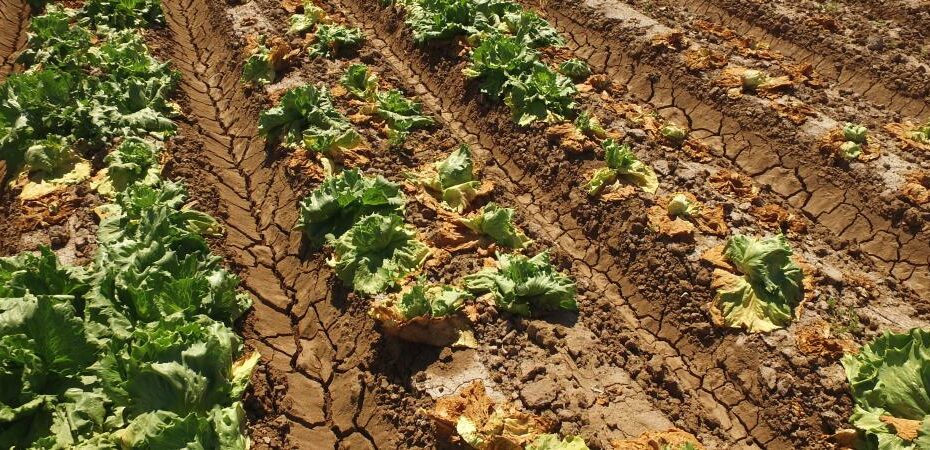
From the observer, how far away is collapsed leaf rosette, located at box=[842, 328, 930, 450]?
3922 millimetres

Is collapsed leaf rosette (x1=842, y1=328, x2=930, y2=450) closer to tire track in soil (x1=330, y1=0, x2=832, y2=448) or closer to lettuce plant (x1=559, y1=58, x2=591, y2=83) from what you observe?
tire track in soil (x1=330, y1=0, x2=832, y2=448)

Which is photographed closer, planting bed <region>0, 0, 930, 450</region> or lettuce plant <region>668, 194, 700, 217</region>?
planting bed <region>0, 0, 930, 450</region>

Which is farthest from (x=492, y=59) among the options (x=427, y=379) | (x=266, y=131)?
(x=427, y=379)

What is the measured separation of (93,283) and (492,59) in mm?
4967

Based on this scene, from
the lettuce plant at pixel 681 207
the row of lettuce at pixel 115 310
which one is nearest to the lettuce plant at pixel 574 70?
the lettuce plant at pixel 681 207

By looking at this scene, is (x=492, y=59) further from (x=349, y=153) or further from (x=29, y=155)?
(x=29, y=155)

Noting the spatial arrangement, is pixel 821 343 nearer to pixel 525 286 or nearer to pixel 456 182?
pixel 525 286

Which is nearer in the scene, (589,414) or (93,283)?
(589,414)

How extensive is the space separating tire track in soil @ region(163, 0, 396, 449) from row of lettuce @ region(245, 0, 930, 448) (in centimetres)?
34

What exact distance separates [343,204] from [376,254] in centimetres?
57

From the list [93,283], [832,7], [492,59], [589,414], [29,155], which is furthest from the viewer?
[832,7]

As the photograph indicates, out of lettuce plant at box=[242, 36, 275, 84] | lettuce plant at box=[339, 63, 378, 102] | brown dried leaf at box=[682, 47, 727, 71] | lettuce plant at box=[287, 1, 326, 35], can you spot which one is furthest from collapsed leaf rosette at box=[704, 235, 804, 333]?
lettuce plant at box=[287, 1, 326, 35]

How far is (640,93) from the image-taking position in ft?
27.0

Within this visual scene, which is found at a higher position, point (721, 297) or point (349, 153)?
point (349, 153)
